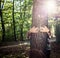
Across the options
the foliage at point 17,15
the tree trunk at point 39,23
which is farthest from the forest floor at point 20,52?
the foliage at point 17,15

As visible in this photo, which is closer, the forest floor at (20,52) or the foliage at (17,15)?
the forest floor at (20,52)

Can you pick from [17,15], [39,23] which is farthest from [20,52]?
[17,15]

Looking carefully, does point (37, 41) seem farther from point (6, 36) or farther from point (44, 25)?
point (6, 36)

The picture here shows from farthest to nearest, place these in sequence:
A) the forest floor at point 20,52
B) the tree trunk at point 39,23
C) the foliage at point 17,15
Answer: the foliage at point 17,15 < the forest floor at point 20,52 < the tree trunk at point 39,23

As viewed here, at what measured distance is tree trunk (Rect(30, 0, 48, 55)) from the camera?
4109mm

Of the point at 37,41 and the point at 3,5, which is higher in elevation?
the point at 3,5

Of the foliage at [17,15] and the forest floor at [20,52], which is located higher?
the foliage at [17,15]

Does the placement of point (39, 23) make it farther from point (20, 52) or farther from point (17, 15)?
point (17, 15)

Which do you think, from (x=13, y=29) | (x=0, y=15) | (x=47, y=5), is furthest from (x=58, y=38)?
(x=13, y=29)

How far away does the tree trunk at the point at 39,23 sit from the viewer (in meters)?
4.11

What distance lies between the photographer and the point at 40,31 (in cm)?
405

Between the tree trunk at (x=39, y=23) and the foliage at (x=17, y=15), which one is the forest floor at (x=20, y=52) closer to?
the tree trunk at (x=39, y=23)

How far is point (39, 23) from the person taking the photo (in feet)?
13.7

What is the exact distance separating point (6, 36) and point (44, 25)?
76.1ft
